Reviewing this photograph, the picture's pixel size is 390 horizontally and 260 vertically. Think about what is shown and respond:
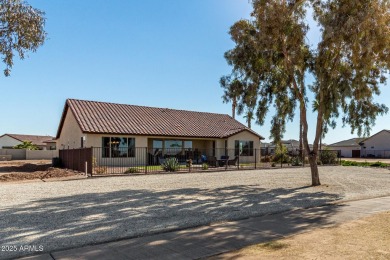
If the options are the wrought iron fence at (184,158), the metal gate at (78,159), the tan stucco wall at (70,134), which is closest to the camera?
the metal gate at (78,159)

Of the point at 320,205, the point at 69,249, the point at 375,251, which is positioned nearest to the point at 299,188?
the point at 320,205

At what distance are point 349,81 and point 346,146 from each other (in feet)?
251

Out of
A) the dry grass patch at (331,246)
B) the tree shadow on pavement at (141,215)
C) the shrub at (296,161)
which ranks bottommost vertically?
the dry grass patch at (331,246)

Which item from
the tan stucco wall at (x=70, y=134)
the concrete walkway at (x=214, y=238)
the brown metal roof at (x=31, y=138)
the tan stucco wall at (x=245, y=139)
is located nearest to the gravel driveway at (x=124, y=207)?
the concrete walkway at (x=214, y=238)

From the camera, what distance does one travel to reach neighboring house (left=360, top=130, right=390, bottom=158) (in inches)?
2901

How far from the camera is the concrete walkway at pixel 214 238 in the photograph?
588 cm

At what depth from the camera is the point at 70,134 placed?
104ft

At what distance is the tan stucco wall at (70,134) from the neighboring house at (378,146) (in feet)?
199

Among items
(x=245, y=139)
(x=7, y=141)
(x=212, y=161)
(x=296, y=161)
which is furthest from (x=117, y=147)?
(x=7, y=141)

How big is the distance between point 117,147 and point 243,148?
13370 mm

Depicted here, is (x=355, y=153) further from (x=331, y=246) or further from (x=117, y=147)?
(x=331, y=246)

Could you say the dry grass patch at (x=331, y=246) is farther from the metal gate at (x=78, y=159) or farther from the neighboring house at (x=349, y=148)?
the neighboring house at (x=349, y=148)

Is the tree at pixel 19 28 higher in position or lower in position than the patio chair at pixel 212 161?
higher

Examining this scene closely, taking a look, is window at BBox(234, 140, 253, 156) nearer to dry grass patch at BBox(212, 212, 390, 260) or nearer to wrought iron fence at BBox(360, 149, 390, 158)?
dry grass patch at BBox(212, 212, 390, 260)
